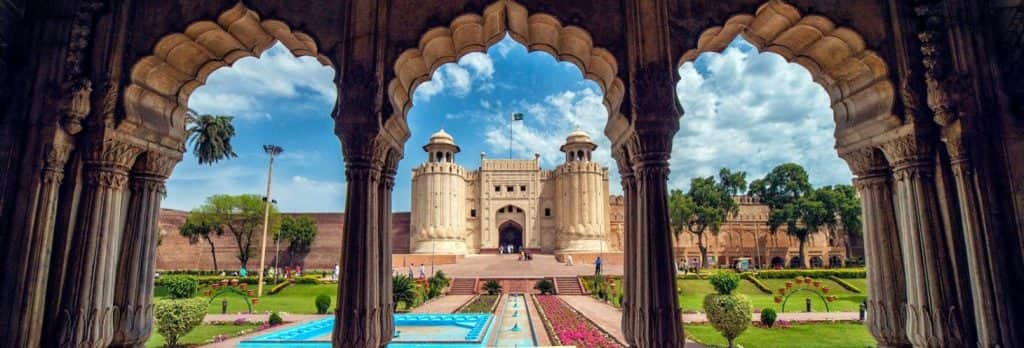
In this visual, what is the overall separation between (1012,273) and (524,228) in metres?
52.0

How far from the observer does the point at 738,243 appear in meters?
56.1

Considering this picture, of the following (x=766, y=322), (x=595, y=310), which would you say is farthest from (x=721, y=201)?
(x=766, y=322)

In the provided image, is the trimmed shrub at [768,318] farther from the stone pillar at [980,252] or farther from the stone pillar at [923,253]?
the stone pillar at [980,252]

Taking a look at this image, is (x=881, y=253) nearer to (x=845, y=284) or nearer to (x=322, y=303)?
(x=322, y=303)

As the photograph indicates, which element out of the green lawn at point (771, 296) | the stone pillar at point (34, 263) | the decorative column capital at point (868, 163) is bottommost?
the green lawn at point (771, 296)

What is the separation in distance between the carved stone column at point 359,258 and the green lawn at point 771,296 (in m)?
15.4

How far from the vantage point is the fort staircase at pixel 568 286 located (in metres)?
27.4

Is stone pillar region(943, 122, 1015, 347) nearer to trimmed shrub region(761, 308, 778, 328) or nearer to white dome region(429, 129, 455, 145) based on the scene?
trimmed shrub region(761, 308, 778, 328)

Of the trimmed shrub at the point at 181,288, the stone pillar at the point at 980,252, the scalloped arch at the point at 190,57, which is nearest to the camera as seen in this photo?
the stone pillar at the point at 980,252

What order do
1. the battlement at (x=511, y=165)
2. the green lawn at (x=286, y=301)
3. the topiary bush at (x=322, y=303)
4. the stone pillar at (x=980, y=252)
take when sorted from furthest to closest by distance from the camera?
the battlement at (x=511, y=165) → the green lawn at (x=286, y=301) → the topiary bush at (x=322, y=303) → the stone pillar at (x=980, y=252)

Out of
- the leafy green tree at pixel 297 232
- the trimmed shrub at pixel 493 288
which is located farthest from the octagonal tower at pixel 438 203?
the trimmed shrub at pixel 493 288

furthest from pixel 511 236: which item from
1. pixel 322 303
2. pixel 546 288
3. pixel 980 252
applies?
pixel 980 252

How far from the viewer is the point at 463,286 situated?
97.8 ft

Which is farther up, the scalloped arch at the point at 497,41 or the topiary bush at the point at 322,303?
the scalloped arch at the point at 497,41
